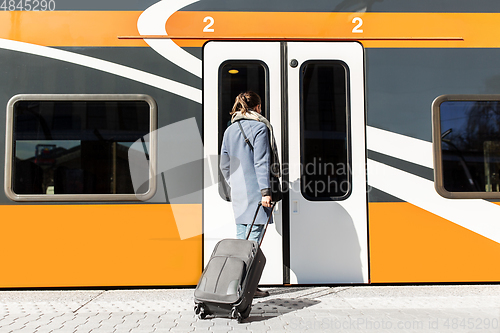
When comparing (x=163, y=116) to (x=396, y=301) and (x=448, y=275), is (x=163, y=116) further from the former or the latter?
(x=448, y=275)

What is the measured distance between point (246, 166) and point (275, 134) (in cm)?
43

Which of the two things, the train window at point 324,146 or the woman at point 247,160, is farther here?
the train window at point 324,146

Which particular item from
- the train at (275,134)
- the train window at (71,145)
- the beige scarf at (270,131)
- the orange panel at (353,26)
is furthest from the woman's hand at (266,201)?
the orange panel at (353,26)

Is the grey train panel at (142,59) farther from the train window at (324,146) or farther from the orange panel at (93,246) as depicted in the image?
the orange panel at (93,246)

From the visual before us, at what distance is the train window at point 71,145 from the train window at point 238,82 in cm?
63

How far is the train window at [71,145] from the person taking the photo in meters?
3.31

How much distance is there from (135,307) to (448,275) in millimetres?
2681

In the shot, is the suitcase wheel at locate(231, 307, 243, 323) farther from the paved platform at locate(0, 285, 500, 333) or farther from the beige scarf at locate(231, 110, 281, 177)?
the beige scarf at locate(231, 110, 281, 177)

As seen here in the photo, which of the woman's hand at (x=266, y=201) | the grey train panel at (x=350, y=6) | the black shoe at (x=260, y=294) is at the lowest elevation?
the black shoe at (x=260, y=294)

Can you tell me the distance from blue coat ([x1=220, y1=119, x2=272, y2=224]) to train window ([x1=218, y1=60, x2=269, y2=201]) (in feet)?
0.80

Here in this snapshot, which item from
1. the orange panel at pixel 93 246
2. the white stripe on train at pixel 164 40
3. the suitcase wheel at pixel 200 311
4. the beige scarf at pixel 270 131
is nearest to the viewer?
the suitcase wheel at pixel 200 311

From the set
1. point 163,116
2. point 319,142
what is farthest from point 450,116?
point 163,116

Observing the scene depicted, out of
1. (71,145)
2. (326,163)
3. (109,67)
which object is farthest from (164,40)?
(326,163)

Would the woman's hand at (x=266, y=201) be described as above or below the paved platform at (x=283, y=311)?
above
